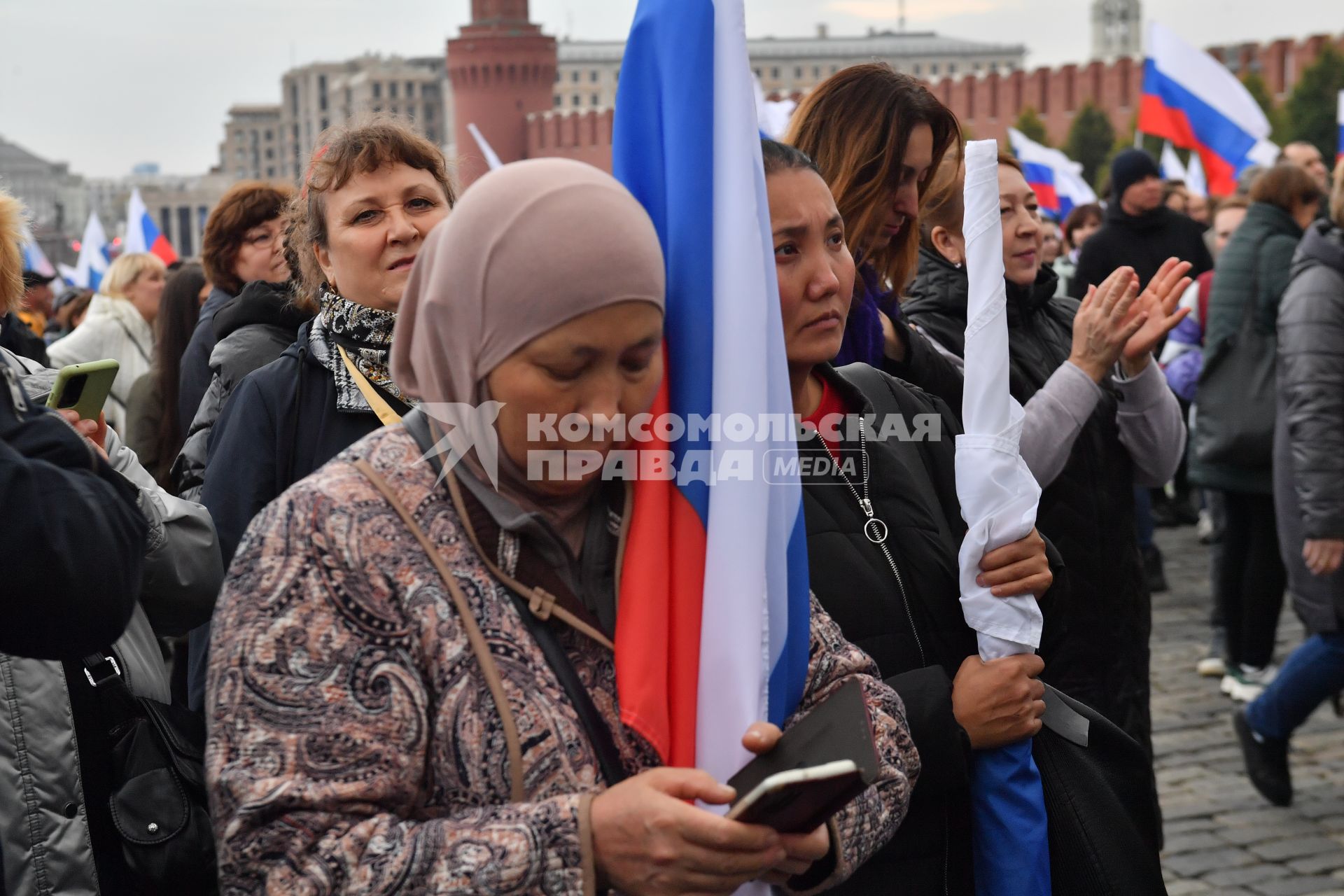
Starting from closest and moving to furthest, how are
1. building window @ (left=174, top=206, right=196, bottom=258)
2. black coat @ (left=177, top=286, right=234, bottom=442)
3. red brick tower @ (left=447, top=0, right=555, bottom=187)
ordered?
black coat @ (left=177, top=286, right=234, bottom=442) → red brick tower @ (left=447, top=0, right=555, bottom=187) → building window @ (left=174, top=206, right=196, bottom=258)

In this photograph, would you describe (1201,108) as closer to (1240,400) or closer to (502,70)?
(1240,400)

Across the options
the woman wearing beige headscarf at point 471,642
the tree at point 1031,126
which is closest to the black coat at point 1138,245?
the woman wearing beige headscarf at point 471,642

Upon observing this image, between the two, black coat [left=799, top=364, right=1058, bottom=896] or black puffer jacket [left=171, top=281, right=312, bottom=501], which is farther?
black puffer jacket [left=171, top=281, right=312, bottom=501]

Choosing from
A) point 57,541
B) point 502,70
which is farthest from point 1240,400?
point 502,70

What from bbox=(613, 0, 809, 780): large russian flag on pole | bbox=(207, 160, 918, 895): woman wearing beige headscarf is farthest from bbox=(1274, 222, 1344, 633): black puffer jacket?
bbox=(207, 160, 918, 895): woman wearing beige headscarf

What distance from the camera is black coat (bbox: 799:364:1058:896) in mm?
2031

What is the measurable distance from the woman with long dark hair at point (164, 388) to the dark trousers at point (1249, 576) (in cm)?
389

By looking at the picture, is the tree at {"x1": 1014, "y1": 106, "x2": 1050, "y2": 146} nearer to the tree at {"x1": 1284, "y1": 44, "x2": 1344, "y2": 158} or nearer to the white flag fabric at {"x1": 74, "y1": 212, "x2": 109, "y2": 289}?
the tree at {"x1": 1284, "y1": 44, "x2": 1344, "y2": 158}

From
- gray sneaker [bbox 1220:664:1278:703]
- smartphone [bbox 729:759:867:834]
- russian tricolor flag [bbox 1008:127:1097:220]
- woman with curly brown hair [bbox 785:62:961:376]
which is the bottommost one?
gray sneaker [bbox 1220:664:1278:703]

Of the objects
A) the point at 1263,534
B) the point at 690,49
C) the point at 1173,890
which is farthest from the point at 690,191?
the point at 1263,534

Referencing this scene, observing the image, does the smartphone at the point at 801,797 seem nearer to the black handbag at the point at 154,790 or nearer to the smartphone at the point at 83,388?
the black handbag at the point at 154,790

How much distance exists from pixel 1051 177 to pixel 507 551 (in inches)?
508

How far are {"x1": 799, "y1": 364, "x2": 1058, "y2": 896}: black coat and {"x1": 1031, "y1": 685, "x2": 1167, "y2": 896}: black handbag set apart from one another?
0.14 metres

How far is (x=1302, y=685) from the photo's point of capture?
4.52m
